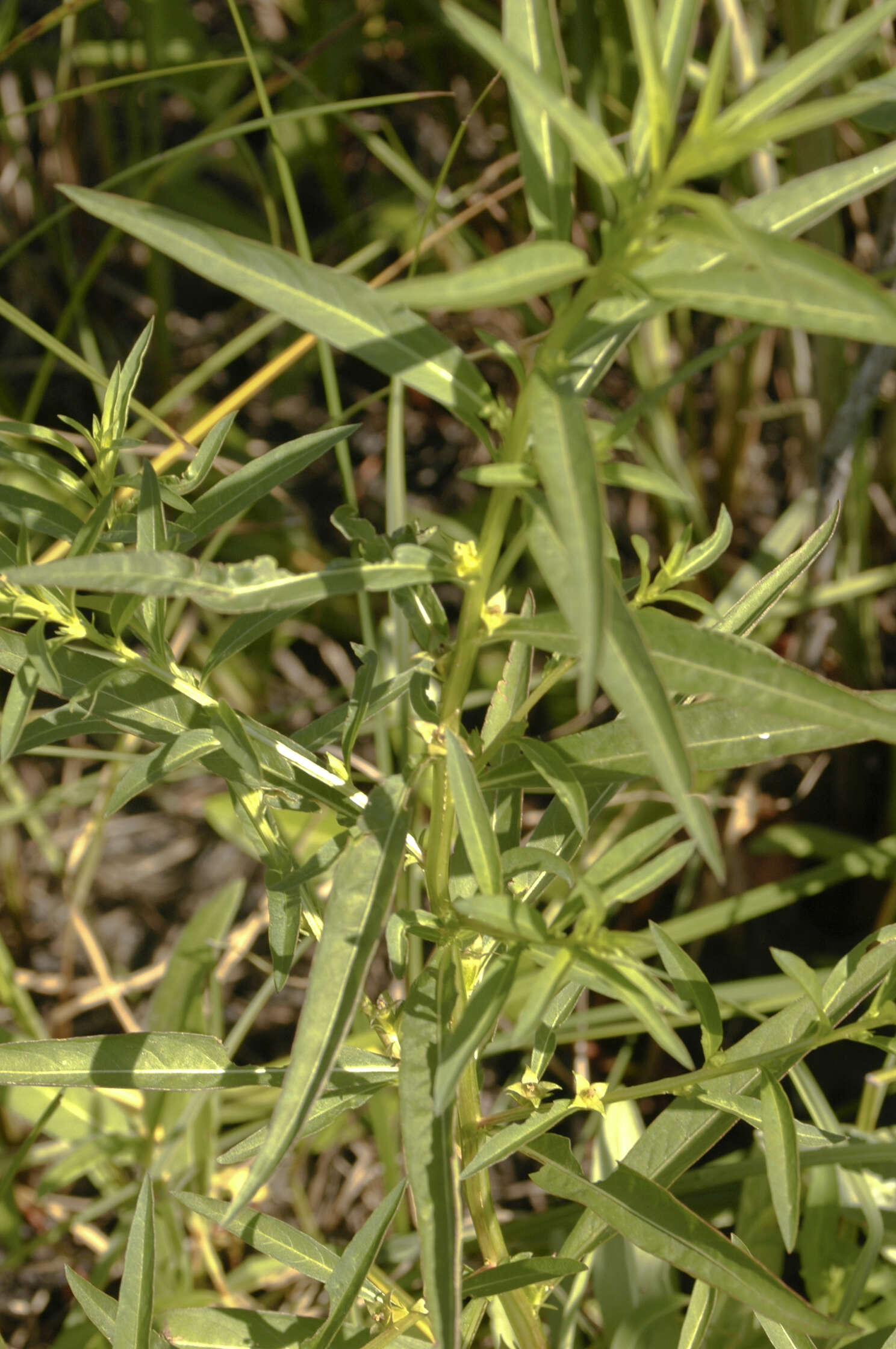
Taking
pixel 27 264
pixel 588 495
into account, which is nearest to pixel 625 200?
pixel 588 495

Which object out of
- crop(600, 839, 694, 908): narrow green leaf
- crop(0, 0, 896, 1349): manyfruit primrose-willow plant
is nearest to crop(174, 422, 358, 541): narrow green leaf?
crop(0, 0, 896, 1349): manyfruit primrose-willow plant

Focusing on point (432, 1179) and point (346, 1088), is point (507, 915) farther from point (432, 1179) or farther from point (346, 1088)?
point (346, 1088)

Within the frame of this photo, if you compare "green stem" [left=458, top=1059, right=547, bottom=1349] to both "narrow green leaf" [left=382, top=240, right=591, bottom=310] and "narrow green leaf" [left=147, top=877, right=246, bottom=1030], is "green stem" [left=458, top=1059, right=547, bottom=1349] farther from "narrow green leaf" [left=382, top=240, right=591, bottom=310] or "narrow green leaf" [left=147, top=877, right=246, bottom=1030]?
"narrow green leaf" [left=147, top=877, right=246, bottom=1030]

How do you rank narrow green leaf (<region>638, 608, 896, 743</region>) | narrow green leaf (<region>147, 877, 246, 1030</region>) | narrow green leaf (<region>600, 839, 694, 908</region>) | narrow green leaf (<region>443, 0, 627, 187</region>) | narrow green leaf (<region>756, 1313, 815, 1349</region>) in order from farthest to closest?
narrow green leaf (<region>147, 877, 246, 1030</region>) < narrow green leaf (<region>756, 1313, 815, 1349</region>) < narrow green leaf (<region>600, 839, 694, 908</region>) < narrow green leaf (<region>638, 608, 896, 743</region>) < narrow green leaf (<region>443, 0, 627, 187</region>)

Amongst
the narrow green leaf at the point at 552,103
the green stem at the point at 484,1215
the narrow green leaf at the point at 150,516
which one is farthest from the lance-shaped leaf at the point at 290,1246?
the narrow green leaf at the point at 552,103

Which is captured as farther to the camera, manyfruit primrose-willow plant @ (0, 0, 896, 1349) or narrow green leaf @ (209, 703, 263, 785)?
narrow green leaf @ (209, 703, 263, 785)

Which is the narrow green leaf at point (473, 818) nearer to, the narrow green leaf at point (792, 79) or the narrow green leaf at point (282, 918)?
the narrow green leaf at point (282, 918)

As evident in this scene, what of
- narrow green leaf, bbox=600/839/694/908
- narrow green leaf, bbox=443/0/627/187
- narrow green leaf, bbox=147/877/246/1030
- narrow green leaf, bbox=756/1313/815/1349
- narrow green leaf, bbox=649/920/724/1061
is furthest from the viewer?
narrow green leaf, bbox=147/877/246/1030

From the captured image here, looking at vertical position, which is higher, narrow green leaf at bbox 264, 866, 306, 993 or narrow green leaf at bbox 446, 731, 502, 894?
narrow green leaf at bbox 446, 731, 502, 894
